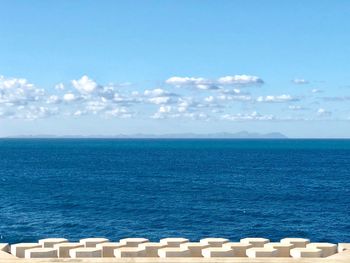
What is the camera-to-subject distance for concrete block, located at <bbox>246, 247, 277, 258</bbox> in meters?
18.8

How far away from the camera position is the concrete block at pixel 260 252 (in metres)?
18.8

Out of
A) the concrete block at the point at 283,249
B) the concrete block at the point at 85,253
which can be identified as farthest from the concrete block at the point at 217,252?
the concrete block at the point at 85,253

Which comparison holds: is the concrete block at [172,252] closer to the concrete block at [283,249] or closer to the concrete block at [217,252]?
the concrete block at [217,252]

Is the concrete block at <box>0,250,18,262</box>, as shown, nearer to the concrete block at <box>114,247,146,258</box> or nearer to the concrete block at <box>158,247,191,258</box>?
the concrete block at <box>114,247,146,258</box>

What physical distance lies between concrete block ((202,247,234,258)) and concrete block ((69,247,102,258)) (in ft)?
11.5

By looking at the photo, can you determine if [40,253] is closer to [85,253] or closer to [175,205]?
[85,253]

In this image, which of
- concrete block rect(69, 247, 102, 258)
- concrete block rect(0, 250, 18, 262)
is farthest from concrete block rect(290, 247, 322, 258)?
concrete block rect(0, 250, 18, 262)

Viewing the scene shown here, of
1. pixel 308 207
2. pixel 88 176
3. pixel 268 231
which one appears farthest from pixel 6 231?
pixel 88 176

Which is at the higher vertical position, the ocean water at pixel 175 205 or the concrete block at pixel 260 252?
the concrete block at pixel 260 252

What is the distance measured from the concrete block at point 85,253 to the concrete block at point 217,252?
3.51 m

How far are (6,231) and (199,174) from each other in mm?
82600

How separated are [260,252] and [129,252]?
4.25 meters

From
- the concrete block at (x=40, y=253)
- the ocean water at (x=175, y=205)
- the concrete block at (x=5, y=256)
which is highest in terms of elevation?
the concrete block at (x=40, y=253)

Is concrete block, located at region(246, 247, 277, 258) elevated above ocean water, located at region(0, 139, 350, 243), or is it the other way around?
concrete block, located at region(246, 247, 277, 258)
